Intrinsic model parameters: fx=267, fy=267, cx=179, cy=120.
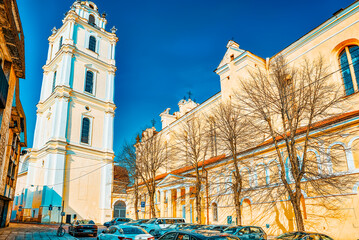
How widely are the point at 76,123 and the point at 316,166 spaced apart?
3277 centimetres

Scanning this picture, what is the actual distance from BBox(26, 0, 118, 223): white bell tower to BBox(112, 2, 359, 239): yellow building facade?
37.4 ft

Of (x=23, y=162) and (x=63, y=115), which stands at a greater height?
(x=63, y=115)

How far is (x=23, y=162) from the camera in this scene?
171 ft

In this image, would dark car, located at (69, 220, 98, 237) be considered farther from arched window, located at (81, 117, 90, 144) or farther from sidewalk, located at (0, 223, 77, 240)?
arched window, located at (81, 117, 90, 144)

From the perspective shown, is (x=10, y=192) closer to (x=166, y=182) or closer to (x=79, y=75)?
(x=166, y=182)

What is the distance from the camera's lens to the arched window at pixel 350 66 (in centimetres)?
2069

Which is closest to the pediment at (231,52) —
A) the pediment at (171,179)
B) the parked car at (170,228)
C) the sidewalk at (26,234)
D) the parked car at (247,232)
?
the pediment at (171,179)

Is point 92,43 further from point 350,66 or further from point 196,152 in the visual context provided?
point 350,66

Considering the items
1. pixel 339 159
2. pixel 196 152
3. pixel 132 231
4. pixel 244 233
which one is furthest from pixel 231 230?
pixel 196 152

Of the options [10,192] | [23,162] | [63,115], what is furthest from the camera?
[23,162]

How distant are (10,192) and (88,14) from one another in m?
34.0

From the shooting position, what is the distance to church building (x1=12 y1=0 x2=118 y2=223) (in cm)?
3525

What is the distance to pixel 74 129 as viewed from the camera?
128ft

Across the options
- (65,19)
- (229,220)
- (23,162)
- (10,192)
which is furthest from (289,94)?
(23,162)
